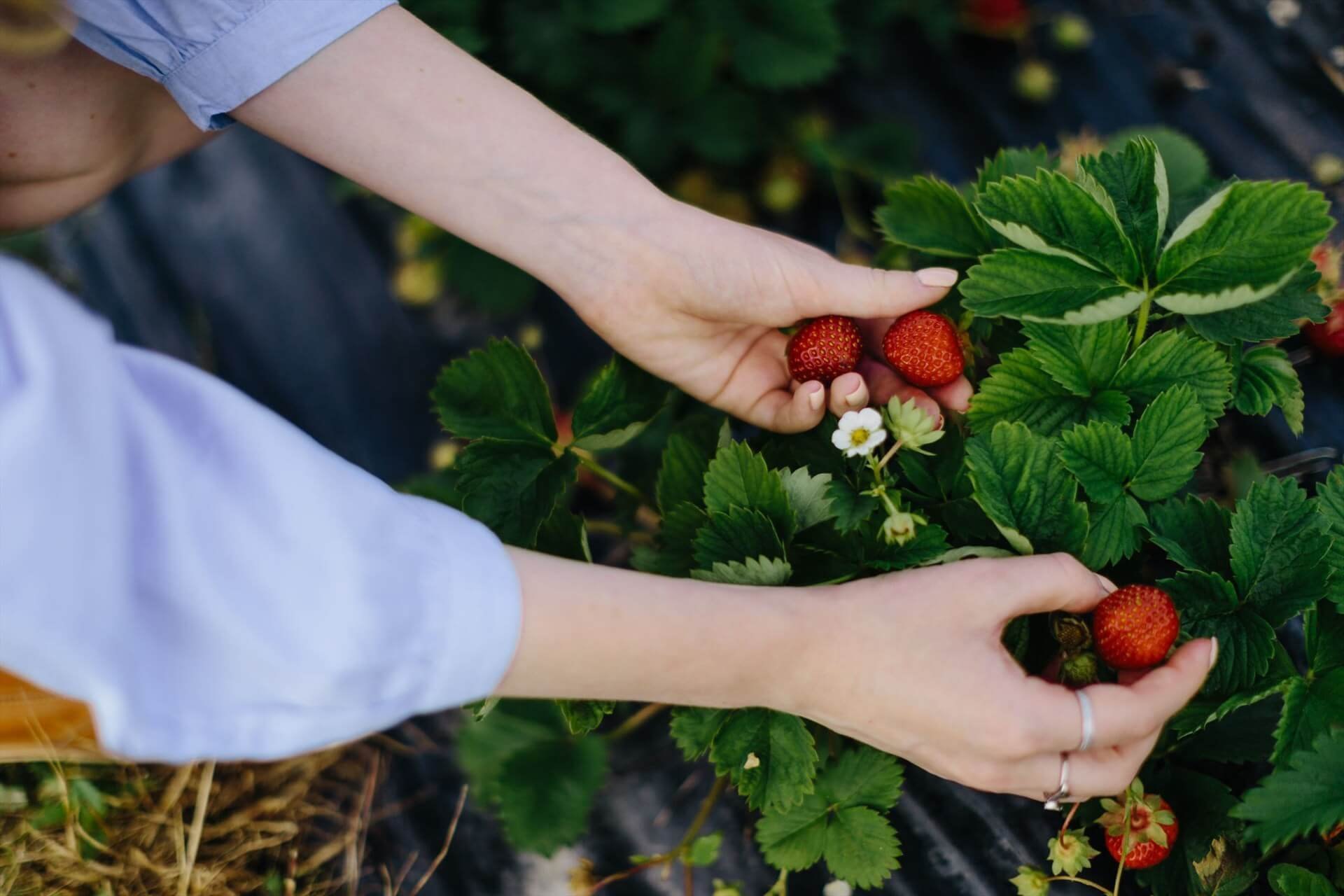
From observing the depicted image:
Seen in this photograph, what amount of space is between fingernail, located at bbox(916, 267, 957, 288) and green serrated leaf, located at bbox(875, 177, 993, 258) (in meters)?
0.03

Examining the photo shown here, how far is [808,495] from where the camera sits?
0.80 m

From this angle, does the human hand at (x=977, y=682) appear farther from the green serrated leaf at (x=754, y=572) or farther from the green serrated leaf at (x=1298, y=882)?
the green serrated leaf at (x=1298, y=882)

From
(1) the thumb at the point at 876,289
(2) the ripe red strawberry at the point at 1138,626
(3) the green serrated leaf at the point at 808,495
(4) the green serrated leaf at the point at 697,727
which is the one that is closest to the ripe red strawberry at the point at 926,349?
(1) the thumb at the point at 876,289

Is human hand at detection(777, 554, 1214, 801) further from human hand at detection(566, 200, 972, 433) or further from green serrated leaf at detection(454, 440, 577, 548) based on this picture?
green serrated leaf at detection(454, 440, 577, 548)

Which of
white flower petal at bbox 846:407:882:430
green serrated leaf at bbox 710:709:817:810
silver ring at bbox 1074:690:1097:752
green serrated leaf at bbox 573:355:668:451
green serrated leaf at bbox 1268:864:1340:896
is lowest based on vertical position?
green serrated leaf at bbox 710:709:817:810

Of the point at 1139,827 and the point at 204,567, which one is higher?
the point at 204,567

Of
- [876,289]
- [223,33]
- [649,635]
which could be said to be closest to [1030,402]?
[876,289]

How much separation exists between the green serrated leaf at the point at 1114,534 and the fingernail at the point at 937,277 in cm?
22

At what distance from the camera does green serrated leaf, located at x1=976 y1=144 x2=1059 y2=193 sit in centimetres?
Answer: 87

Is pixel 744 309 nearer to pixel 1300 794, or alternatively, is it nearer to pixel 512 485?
pixel 512 485

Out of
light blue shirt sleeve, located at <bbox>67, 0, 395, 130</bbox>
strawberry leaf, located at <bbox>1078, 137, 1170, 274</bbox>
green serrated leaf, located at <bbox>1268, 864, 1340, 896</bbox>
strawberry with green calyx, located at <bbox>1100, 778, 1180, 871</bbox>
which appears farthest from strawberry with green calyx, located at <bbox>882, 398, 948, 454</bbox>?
light blue shirt sleeve, located at <bbox>67, 0, 395, 130</bbox>

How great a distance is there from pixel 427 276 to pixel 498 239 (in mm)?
724

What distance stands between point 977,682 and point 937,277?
0.34 metres

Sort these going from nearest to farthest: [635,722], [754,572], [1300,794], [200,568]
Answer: [200,568] < [1300,794] < [754,572] < [635,722]
